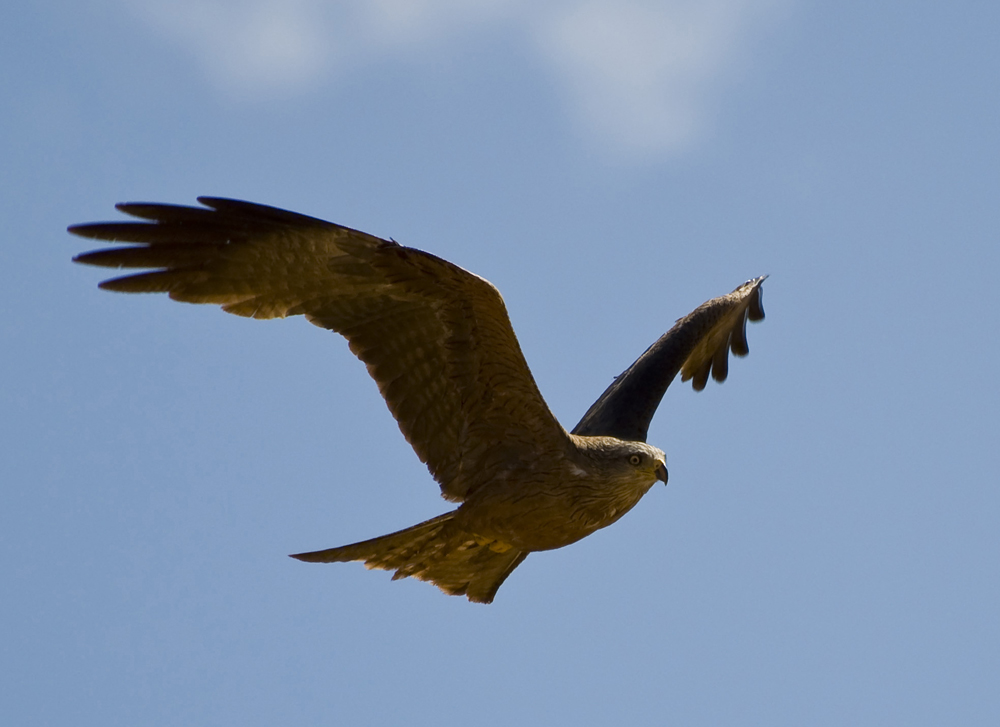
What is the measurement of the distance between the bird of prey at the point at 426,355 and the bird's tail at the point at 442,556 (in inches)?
0.5

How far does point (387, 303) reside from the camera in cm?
723

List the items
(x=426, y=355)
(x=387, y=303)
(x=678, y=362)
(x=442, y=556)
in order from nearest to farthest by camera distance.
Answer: (x=387, y=303) < (x=426, y=355) < (x=442, y=556) < (x=678, y=362)

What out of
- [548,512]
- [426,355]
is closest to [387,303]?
[426,355]

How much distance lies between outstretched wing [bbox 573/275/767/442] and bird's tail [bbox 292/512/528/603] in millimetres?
1143

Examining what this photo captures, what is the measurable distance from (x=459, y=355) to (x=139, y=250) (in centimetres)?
183

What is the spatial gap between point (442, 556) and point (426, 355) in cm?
129

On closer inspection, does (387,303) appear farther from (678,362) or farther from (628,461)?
(678,362)

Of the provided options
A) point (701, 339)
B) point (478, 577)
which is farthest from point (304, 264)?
point (701, 339)

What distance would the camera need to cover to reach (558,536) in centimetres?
738

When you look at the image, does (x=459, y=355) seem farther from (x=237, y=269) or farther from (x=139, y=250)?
(x=139, y=250)

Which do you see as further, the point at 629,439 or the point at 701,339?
the point at 701,339

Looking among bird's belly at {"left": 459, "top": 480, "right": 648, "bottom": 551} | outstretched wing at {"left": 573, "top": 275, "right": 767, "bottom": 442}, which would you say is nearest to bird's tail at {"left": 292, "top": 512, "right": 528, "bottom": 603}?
bird's belly at {"left": 459, "top": 480, "right": 648, "bottom": 551}

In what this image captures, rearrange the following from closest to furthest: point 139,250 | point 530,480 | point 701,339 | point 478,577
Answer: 1. point 139,250
2. point 530,480
3. point 478,577
4. point 701,339

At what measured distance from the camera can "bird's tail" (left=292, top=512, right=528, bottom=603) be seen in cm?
738
